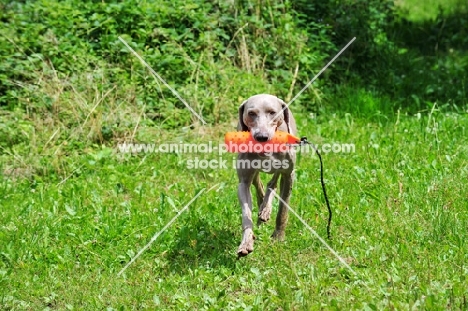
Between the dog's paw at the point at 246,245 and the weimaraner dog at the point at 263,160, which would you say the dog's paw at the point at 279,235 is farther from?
the dog's paw at the point at 246,245

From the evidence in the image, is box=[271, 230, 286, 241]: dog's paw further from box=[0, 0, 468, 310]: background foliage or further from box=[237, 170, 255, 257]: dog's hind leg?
box=[237, 170, 255, 257]: dog's hind leg

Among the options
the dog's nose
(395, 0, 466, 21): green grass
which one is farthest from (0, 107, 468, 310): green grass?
(395, 0, 466, 21): green grass

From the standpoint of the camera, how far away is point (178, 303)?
4633mm

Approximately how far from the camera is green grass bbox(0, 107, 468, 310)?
463 cm

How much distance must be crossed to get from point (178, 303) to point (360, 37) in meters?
6.29

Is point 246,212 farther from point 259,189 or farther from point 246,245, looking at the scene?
point 259,189

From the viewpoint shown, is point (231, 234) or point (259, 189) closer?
point (231, 234)

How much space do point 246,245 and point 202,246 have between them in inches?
29.8

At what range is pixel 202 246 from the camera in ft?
18.3

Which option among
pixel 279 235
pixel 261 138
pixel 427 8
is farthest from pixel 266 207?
pixel 427 8

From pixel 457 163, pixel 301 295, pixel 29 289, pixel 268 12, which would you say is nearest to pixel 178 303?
pixel 301 295

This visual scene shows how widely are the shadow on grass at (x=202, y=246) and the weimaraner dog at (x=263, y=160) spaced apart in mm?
306

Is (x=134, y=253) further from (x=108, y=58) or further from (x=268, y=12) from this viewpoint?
(x=268, y=12)

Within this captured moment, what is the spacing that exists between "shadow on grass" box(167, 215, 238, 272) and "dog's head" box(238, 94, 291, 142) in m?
0.91
